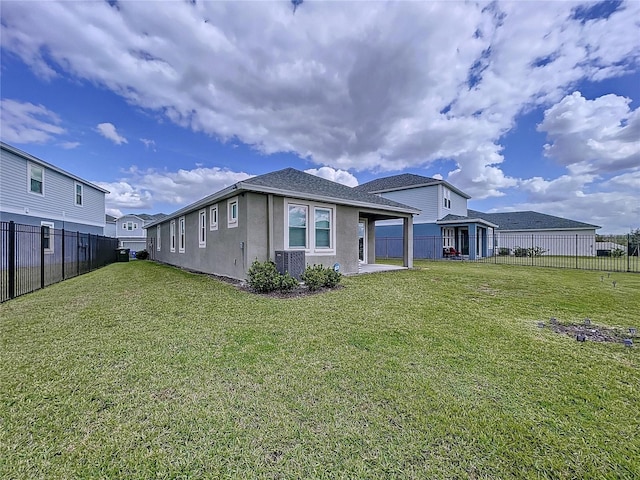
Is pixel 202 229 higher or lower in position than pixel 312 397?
higher

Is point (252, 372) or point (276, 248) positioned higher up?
point (276, 248)

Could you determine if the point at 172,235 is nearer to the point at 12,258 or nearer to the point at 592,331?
the point at 12,258

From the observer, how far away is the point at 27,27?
8438 mm

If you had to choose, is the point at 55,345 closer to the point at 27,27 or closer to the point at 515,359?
the point at 515,359

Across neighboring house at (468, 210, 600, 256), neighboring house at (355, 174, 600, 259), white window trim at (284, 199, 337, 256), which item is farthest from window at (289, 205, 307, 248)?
neighboring house at (468, 210, 600, 256)

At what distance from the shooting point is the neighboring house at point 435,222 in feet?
73.0

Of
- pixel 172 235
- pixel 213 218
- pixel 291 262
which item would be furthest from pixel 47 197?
pixel 291 262

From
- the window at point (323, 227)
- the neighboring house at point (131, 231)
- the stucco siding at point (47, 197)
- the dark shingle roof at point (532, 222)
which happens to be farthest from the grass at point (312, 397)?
the neighboring house at point (131, 231)

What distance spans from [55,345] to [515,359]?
6121mm

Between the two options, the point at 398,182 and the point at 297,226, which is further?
the point at 398,182

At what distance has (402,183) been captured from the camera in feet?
80.4

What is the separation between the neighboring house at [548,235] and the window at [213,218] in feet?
86.0

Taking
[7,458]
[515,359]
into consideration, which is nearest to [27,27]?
[7,458]

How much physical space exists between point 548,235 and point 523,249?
16.5ft
